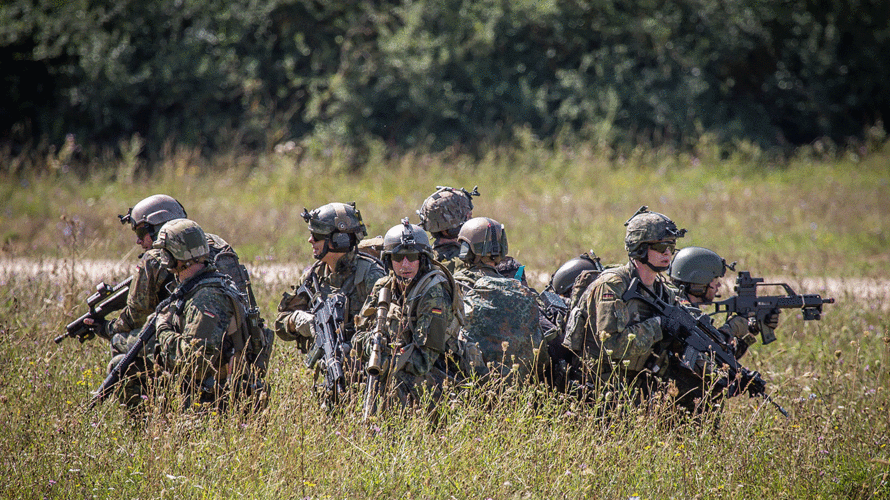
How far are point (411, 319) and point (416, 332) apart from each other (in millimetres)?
86

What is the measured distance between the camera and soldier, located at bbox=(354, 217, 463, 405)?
4977 mm

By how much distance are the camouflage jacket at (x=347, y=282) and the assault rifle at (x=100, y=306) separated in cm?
118

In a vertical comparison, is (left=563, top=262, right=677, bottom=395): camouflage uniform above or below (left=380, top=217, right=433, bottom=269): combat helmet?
below

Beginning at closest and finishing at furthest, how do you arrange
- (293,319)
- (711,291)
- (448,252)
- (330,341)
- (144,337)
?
(144,337)
(330,341)
(293,319)
(711,291)
(448,252)

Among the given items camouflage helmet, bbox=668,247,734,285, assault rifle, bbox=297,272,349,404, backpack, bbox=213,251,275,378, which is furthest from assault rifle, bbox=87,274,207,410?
camouflage helmet, bbox=668,247,734,285

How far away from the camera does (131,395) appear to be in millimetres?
5355

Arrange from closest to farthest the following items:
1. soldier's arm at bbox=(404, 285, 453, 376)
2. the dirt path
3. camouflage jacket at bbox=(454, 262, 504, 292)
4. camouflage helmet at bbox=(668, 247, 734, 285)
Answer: soldier's arm at bbox=(404, 285, 453, 376)
camouflage jacket at bbox=(454, 262, 504, 292)
camouflage helmet at bbox=(668, 247, 734, 285)
the dirt path

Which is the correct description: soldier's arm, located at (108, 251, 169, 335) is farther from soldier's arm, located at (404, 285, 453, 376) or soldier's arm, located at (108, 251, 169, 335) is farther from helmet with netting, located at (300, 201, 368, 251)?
soldier's arm, located at (404, 285, 453, 376)

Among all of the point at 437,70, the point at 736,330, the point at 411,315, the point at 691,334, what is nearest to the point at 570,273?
the point at 736,330

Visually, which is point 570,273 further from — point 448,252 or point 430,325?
point 430,325

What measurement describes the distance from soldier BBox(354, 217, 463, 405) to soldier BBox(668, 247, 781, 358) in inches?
83.3

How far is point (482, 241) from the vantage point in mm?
6035

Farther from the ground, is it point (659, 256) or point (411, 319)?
point (659, 256)

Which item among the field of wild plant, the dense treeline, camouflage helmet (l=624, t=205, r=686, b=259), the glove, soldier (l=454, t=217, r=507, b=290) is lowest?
the field of wild plant
